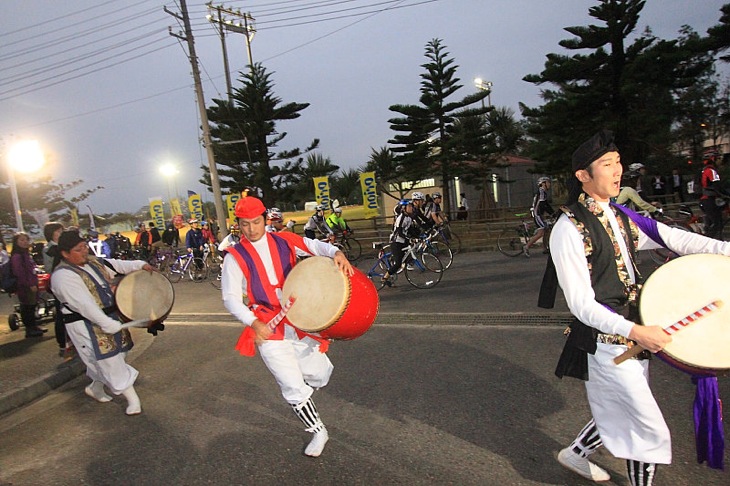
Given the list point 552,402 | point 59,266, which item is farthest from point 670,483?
point 59,266

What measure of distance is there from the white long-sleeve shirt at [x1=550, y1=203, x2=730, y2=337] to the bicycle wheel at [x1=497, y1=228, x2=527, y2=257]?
31.4 feet

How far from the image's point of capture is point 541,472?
2.73 meters

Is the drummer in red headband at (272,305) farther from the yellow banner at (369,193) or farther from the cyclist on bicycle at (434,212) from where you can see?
the yellow banner at (369,193)

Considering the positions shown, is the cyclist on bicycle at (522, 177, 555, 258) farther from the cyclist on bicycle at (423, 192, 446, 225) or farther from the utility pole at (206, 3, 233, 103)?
the utility pole at (206, 3, 233, 103)

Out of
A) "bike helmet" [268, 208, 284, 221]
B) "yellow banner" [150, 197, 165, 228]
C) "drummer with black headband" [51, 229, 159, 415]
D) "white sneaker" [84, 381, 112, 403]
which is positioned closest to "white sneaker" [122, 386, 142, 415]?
"drummer with black headband" [51, 229, 159, 415]

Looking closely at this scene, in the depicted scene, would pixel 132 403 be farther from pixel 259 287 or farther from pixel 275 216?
pixel 275 216

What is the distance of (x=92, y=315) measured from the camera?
3.97 meters

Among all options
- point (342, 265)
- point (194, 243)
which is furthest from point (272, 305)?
point (194, 243)

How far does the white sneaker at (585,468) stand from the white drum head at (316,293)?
1540 mm

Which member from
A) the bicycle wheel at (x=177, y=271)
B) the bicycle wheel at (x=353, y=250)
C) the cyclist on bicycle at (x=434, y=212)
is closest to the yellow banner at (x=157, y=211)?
the bicycle wheel at (x=177, y=271)

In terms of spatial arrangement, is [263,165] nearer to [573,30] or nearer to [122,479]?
[573,30]

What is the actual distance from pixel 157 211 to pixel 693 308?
116 ft

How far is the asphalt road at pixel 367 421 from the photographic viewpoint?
9.64 feet

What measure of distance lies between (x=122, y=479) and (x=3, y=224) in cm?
3981
